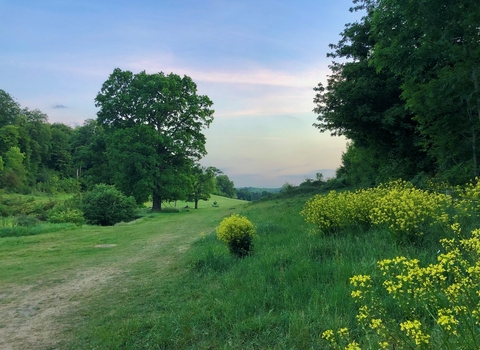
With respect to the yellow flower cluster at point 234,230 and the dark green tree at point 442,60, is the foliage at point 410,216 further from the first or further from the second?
the dark green tree at point 442,60

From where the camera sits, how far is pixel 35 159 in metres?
57.7

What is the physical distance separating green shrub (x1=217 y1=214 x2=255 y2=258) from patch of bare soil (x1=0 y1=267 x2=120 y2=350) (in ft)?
8.46

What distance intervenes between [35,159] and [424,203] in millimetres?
66648

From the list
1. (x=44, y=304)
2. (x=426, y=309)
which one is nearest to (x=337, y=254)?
(x=426, y=309)

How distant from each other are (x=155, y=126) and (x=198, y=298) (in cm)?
2896

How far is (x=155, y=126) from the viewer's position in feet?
104

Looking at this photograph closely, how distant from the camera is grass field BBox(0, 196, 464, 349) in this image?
11.4 feet

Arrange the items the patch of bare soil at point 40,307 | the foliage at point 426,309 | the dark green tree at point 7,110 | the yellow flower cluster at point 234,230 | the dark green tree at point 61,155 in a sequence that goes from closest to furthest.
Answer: the foliage at point 426,309 < the patch of bare soil at point 40,307 < the yellow flower cluster at point 234,230 < the dark green tree at point 7,110 < the dark green tree at point 61,155

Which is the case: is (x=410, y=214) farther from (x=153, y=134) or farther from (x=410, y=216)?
(x=153, y=134)

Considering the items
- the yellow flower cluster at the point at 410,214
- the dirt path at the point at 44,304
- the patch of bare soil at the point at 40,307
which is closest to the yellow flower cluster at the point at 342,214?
the yellow flower cluster at the point at 410,214

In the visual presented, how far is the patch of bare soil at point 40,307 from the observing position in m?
3.92

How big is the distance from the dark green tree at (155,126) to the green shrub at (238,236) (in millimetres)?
23126

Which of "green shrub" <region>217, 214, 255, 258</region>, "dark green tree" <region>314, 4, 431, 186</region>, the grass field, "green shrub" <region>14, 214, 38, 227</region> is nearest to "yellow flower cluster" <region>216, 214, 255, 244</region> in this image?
"green shrub" <region>217, 214, 255, 258</region>

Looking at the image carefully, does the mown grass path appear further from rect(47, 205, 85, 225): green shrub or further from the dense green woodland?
the dense green woodland
